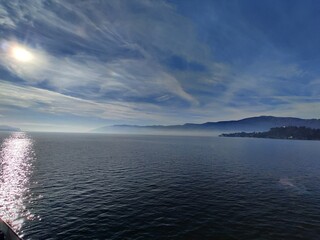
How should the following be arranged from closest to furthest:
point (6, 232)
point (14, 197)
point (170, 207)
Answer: point (6, 232) < point (170, 207) < point (14, 197)

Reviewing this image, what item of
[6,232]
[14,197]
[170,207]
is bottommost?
[170,207]

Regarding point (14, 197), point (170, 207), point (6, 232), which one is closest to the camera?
point (6, 232)

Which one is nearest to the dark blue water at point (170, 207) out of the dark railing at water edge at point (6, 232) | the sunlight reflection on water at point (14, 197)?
the sunlight reflection on water at point (14, 197)

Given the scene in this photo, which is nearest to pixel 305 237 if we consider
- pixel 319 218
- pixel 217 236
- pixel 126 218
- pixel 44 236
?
pixel 319 218

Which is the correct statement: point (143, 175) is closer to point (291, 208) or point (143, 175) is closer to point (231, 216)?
point (231, 216)

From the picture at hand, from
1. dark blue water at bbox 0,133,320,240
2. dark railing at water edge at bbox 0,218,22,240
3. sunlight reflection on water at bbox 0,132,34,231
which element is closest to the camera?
dark railing at water edge at bbox 0,218,22,240

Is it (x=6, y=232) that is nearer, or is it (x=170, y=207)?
(x=6, y=232)

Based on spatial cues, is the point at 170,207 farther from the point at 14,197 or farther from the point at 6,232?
the point at 14,197

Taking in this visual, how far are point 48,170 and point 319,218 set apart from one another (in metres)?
74.3

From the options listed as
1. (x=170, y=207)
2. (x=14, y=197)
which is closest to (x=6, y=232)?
(x=14, y=197)

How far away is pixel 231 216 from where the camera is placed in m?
34.6

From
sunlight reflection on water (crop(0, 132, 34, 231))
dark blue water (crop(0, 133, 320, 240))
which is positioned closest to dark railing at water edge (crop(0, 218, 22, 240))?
dark blue water (crop(0, 133, 320, 240))

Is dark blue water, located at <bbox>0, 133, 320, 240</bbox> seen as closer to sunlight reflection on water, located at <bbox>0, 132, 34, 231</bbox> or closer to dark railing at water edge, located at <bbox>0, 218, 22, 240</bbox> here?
sunlight reflection on water, located at <bbox>0, 132, 34, 231</bbox>

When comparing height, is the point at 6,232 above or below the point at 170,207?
above
